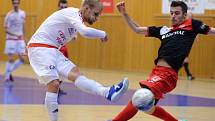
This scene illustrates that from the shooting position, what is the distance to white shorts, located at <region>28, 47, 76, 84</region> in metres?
7.16

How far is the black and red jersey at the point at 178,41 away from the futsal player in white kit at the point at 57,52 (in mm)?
715

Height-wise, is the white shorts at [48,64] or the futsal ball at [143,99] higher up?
the white shorts at [48,64]

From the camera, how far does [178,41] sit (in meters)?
7.42

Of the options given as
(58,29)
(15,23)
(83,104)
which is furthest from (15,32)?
(58,29)

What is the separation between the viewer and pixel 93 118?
352 inches

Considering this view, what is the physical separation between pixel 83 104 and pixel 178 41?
12.8ft

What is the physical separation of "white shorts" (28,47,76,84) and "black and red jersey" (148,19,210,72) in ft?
3.95

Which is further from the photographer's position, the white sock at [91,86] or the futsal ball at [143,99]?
the white sock at [91,86]

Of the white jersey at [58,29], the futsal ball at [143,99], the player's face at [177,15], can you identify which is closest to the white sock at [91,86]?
the futsal ball at [143,99]

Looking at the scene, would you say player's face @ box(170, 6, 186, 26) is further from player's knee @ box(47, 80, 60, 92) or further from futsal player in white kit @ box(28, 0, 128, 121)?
player's knee @ box(47, 80, 60, 92)

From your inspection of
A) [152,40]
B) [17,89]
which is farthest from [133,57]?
[17,89]

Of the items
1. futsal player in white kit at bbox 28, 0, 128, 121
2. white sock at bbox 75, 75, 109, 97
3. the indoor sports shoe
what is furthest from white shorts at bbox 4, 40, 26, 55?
the indoor sports shoe

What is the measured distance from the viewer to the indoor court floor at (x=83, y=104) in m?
9.16

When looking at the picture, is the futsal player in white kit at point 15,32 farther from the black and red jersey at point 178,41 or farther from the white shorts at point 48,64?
the black and red jersey at point 178,41
